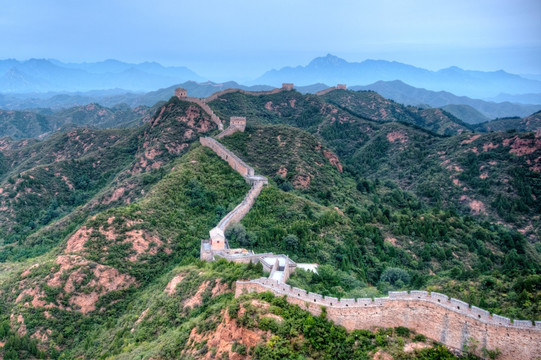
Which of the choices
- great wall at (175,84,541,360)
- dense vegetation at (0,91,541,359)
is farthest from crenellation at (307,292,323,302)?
dense vegetation at (0,91,541,359)

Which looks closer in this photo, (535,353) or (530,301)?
(535,353)

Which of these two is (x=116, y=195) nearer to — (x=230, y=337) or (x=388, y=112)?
(x=230, y=337)

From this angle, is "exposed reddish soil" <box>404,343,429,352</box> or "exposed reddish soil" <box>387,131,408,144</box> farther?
"exposed reddish soil" <box>387,131,408,144</box>

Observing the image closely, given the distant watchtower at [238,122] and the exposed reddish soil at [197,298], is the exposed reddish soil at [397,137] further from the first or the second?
the exposed reddish soil at [197,298]

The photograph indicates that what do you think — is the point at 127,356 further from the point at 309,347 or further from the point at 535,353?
the point at 535,353

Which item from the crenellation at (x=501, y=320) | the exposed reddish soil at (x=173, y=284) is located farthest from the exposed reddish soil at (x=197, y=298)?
the crenellation at (x=501, y=320)

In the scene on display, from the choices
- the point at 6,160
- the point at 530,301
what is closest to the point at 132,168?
the point at 6,160

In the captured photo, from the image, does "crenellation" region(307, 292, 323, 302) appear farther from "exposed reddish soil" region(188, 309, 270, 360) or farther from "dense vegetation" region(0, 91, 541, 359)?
"exposed reddish soil" region(188, 309, 270, 360)
